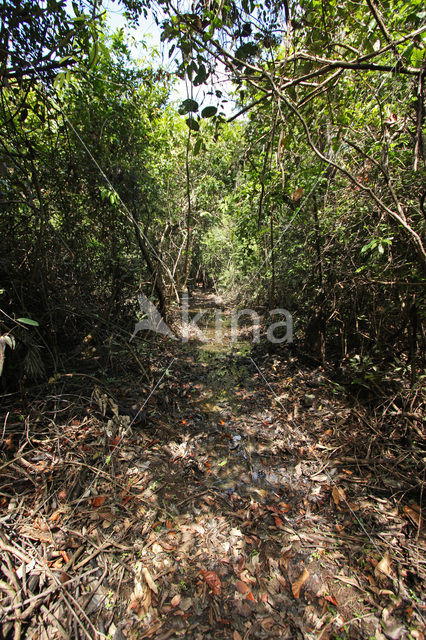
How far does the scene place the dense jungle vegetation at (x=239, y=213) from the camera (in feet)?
5.95

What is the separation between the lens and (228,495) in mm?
2518

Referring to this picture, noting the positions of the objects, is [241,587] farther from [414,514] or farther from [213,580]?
[414,514]

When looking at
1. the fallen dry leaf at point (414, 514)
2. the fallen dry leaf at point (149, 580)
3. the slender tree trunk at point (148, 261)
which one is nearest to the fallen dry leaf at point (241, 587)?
the fallen dry leaf at point (149, 580)

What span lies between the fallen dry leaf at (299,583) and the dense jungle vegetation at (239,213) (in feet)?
0.05

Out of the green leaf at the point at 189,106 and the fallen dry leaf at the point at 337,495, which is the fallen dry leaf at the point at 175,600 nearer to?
the fallen dry leaf at the point at 337,495

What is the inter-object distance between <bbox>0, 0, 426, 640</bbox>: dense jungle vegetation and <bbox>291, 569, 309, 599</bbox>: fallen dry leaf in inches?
0.6

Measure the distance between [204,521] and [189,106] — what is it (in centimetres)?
329

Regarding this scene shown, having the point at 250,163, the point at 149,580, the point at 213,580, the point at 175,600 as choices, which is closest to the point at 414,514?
the point at 213,580

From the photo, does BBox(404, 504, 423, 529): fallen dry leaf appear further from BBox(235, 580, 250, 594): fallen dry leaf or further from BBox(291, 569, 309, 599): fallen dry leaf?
BBox(235, 580, 250, 594): fallen dry leaf

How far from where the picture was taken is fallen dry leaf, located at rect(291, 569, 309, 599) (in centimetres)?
178

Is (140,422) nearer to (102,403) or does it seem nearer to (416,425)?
(102,403)

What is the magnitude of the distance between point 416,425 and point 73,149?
5.85m

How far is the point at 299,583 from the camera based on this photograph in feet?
5.99

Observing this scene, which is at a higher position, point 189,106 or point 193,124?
point 189,106
